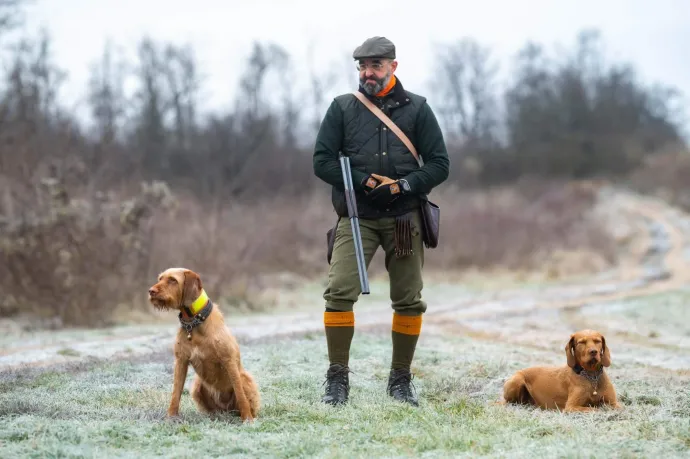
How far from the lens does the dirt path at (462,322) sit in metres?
9.78

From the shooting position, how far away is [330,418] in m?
5.61

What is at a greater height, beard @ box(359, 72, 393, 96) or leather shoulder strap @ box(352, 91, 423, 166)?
beard @ box(359, 72, 393, 96)

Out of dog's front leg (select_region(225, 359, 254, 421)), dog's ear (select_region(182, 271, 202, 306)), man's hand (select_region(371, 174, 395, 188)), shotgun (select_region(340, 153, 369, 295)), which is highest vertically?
man's hand (select_region(371, 174, 395, 188))

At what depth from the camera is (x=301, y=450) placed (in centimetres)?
476

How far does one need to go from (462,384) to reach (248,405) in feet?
7.67

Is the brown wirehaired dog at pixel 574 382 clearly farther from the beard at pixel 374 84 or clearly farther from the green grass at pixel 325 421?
the beard at pixel 374 84

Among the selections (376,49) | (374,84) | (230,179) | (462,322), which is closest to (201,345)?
(374,84)

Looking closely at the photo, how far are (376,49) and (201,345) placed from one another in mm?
2502

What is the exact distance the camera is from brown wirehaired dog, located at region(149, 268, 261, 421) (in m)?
5.53

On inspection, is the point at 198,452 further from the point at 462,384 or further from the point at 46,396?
the point at 462,384

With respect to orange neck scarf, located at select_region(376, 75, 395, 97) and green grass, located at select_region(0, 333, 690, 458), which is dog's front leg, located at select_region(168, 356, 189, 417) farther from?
orange neck scarf, located at select_region(376, 75, 395, 97)

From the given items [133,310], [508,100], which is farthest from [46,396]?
[508,100]

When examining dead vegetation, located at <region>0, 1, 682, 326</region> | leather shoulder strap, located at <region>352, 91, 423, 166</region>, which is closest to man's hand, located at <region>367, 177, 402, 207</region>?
leather shoulder strap, located at <region>352, 91, 423, 166</region>

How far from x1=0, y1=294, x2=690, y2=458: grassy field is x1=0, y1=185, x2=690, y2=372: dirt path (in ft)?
4.45
